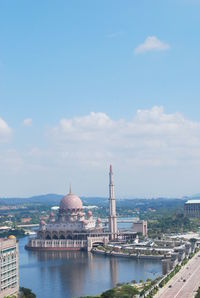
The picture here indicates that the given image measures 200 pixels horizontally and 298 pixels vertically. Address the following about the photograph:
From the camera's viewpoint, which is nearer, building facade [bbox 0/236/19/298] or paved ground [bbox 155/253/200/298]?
building facade [bbox 0/236/19/298]

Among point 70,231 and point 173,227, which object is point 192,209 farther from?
point 70,231

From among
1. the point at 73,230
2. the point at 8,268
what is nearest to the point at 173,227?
the point at 73,230

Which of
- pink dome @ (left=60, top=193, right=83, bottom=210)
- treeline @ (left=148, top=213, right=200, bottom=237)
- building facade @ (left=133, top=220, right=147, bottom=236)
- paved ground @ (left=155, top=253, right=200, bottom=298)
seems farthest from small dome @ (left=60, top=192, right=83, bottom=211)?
paved ground @ (left=155, top=253, right=200, bottom=298)

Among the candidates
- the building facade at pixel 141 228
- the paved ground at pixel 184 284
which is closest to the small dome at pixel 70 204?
the building facade at pixel 141 228

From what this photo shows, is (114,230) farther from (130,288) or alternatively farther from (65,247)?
(130,288)

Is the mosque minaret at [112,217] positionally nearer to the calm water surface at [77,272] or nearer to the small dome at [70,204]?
the small dome at [70,204]

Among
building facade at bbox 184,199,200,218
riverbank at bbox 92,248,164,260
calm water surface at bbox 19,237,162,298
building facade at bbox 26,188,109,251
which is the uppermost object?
building facade at bbox 184,199,200,218

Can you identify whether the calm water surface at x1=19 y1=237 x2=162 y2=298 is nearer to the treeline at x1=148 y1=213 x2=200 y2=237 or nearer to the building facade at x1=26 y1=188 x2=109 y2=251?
the building facade at x1=26 y1=188 x2=109 y2=251
